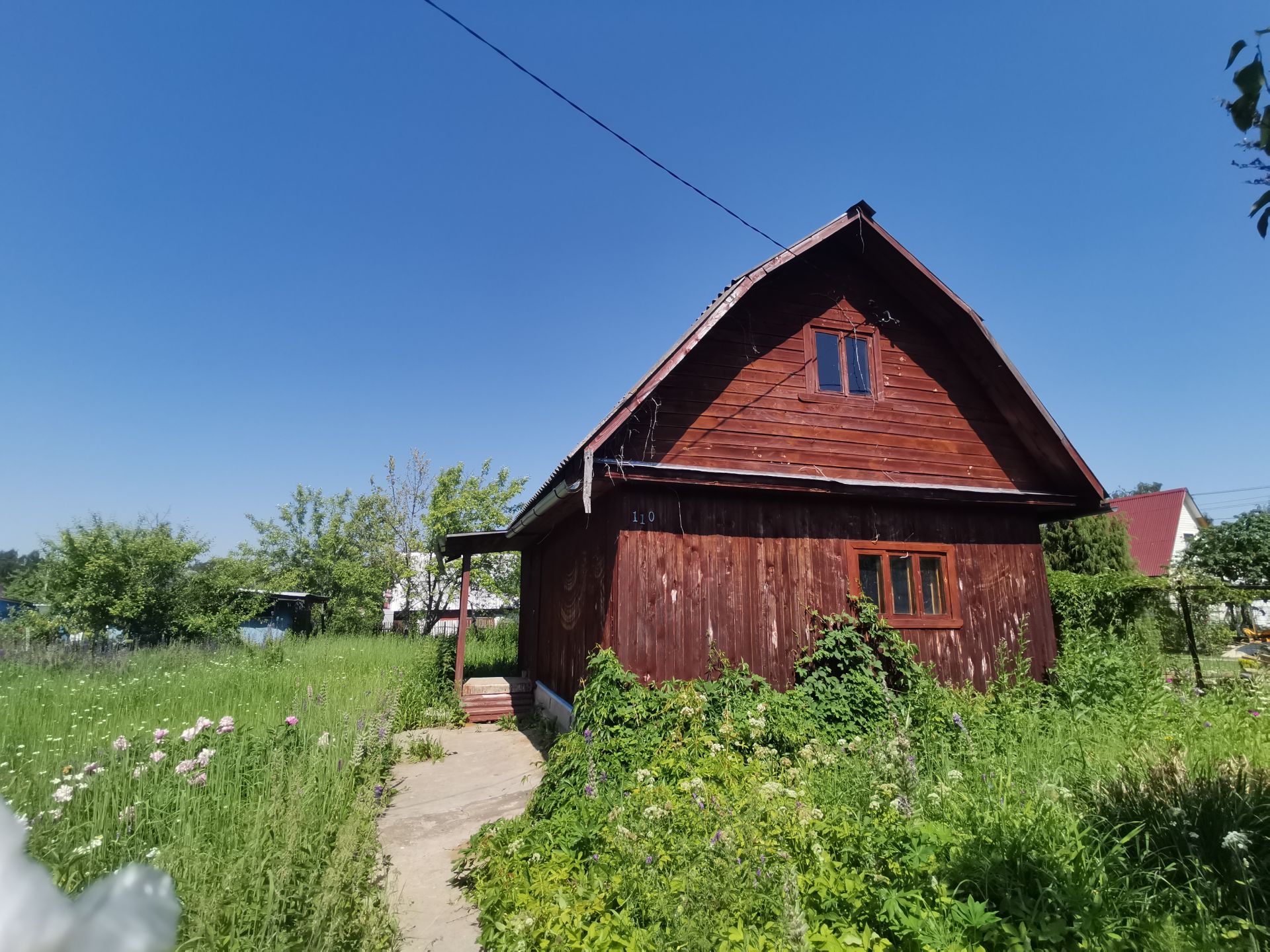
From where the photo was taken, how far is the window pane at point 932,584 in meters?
8.52

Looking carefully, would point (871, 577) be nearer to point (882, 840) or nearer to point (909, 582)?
point (909, 582)

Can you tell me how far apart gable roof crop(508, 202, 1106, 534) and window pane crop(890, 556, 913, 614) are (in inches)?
106

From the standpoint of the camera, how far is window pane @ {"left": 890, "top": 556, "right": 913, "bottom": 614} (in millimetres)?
8391

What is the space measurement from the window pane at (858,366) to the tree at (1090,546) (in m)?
12.5

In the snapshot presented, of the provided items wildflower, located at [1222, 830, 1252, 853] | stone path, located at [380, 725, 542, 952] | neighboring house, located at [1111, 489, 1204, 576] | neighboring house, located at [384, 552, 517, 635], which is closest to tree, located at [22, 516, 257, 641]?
neighboring house, located at [384, 552, 517, 635]

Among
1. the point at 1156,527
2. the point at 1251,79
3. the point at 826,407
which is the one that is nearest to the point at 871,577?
the point at 826,407

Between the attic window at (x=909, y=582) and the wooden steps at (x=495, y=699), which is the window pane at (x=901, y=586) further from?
the wooden steps at (x=495, y=699)

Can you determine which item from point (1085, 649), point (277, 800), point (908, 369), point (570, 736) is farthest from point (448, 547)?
point (1085, 649)

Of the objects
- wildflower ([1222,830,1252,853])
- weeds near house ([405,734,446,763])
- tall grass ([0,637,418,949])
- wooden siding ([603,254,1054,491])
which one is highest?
wooden siding ([603,254,1054,491])

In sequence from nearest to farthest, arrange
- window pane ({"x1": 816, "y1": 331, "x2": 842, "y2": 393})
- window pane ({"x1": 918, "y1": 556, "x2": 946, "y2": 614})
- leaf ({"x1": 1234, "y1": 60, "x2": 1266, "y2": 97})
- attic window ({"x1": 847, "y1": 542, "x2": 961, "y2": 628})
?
leaf ({"x1": 1234, "y1": 60, "x2": 1266, "y2": 97})
attic window ({"x1": 847, "y1": 542, "x2": 961, "y2": 628})
window pane ({"x1": 918, "y1": 556, "x2": 946, "y2": 614})
window pane ({"x1": 816, "y1": 331, "x2": 842, "y2": 393})

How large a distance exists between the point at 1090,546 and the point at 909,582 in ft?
42.9

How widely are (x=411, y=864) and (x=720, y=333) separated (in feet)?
21.5

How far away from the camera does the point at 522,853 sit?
→ 15.0 ft

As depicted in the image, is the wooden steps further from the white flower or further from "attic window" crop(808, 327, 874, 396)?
the white flower
